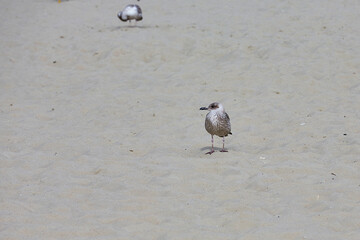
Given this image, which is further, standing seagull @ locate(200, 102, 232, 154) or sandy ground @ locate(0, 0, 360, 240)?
standing seagull @ locate(200, 102, 232, 154)

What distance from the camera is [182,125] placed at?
7.21 m

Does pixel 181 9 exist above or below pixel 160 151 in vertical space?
above

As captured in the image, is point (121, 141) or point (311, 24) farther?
point (311, 24)

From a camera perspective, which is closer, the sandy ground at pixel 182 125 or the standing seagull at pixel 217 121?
the sandy ground at pixel 182 125

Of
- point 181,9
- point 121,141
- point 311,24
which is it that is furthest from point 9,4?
point 121,141

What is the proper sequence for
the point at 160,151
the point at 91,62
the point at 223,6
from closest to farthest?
the point at 160,151
the point at 91,62
the point at 223,6

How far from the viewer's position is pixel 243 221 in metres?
4.27

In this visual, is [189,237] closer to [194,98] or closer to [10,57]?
[194,98]

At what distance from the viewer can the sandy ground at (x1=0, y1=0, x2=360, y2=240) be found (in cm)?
438

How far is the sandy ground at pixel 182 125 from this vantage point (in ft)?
14.4

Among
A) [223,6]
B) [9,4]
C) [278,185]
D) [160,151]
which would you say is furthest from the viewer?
[9,4]

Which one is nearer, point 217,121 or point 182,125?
point 217,121

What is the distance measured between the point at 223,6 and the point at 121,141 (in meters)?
8.80

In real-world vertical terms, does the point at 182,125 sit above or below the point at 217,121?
below
